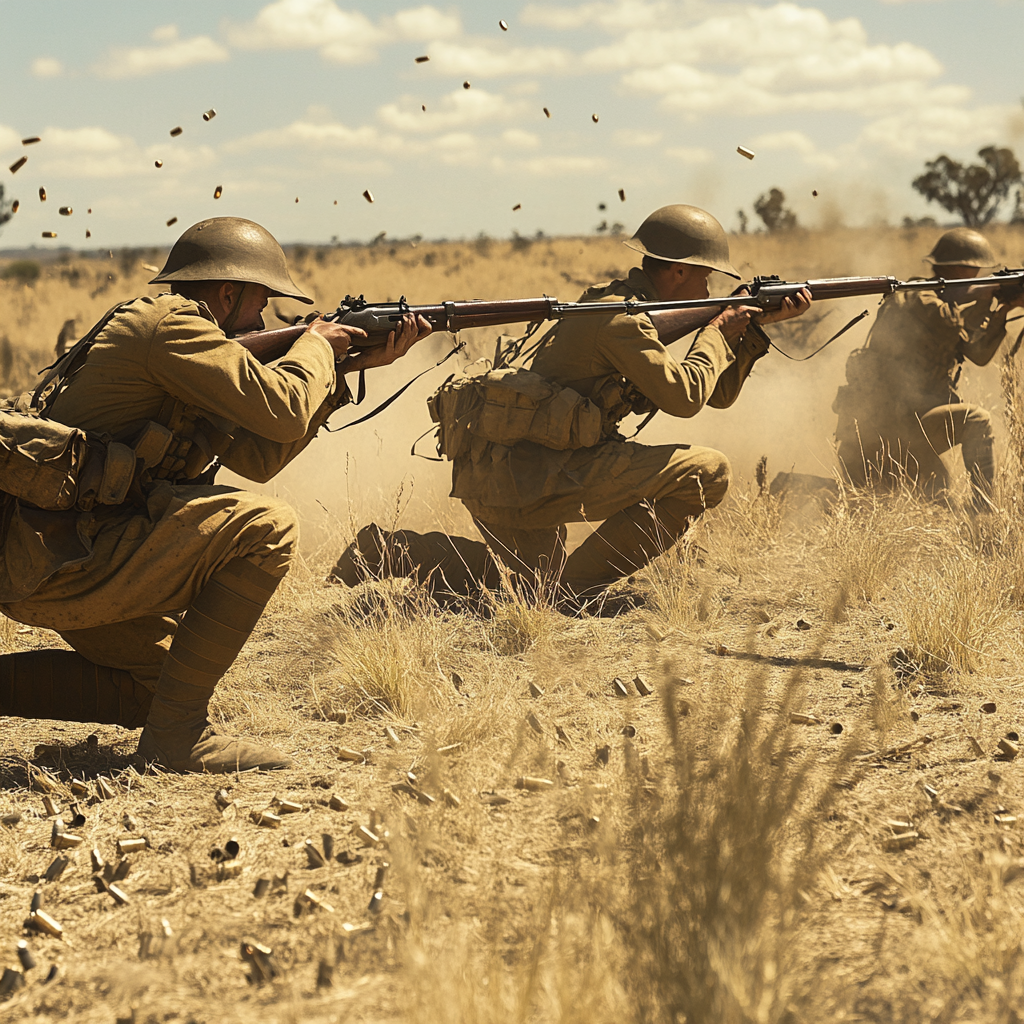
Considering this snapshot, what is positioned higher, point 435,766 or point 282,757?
point 435,766

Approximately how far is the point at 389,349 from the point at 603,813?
2.40 meters

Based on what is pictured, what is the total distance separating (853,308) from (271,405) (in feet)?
42.7

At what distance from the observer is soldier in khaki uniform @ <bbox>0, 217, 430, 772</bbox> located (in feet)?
11.6

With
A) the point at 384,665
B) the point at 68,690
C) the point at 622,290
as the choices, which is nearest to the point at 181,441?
the point at 68,690

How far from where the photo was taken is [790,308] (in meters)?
5.87

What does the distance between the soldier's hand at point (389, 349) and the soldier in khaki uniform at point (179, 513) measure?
12.8 inches

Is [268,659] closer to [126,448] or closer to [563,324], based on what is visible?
[126,448]

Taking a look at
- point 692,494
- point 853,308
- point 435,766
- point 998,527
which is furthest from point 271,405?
point 853,308

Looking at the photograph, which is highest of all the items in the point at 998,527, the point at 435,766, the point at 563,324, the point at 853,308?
the point at 853,308

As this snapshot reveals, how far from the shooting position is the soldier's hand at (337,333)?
4180 mm

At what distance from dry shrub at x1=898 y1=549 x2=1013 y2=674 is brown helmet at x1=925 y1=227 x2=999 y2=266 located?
3.76 meters

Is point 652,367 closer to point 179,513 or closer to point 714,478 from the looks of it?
point 714,478

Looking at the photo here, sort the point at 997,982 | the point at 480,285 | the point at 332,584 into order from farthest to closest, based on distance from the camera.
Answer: the point at 480,285, the point at 332,584, the point at 997,982

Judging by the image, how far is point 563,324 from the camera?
5.70 metres
